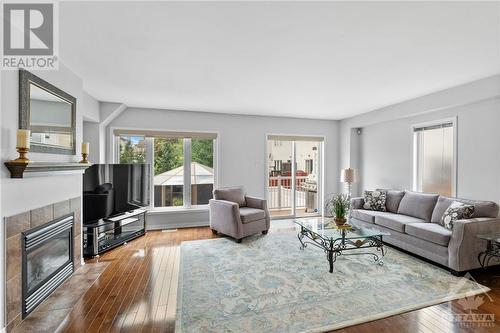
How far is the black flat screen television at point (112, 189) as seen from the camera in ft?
12.1

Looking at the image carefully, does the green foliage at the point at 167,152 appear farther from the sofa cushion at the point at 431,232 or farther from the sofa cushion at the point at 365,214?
the sofa cushion at the point at 431,232

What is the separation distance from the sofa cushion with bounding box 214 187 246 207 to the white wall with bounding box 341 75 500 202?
299cm

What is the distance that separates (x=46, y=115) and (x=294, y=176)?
4.80 metres

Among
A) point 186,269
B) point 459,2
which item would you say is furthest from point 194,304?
point 459,2

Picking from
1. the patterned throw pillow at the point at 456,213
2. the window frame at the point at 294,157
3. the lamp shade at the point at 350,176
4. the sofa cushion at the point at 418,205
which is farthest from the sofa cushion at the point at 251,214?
the patterned throw pillow at the point at 456,213

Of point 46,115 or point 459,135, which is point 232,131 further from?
point 459,135

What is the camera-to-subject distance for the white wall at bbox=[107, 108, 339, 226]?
5.02 m

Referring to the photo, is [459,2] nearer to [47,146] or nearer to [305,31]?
[305,31]

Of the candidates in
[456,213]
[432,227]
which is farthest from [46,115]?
[456,213]

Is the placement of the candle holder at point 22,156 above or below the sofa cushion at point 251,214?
above

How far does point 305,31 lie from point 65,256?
11.5 feet

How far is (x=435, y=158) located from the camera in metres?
4.32

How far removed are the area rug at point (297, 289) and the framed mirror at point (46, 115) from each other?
6.59 feet

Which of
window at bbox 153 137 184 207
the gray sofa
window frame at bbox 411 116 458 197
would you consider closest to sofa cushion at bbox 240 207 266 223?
window at bbox 153 137 184 207
